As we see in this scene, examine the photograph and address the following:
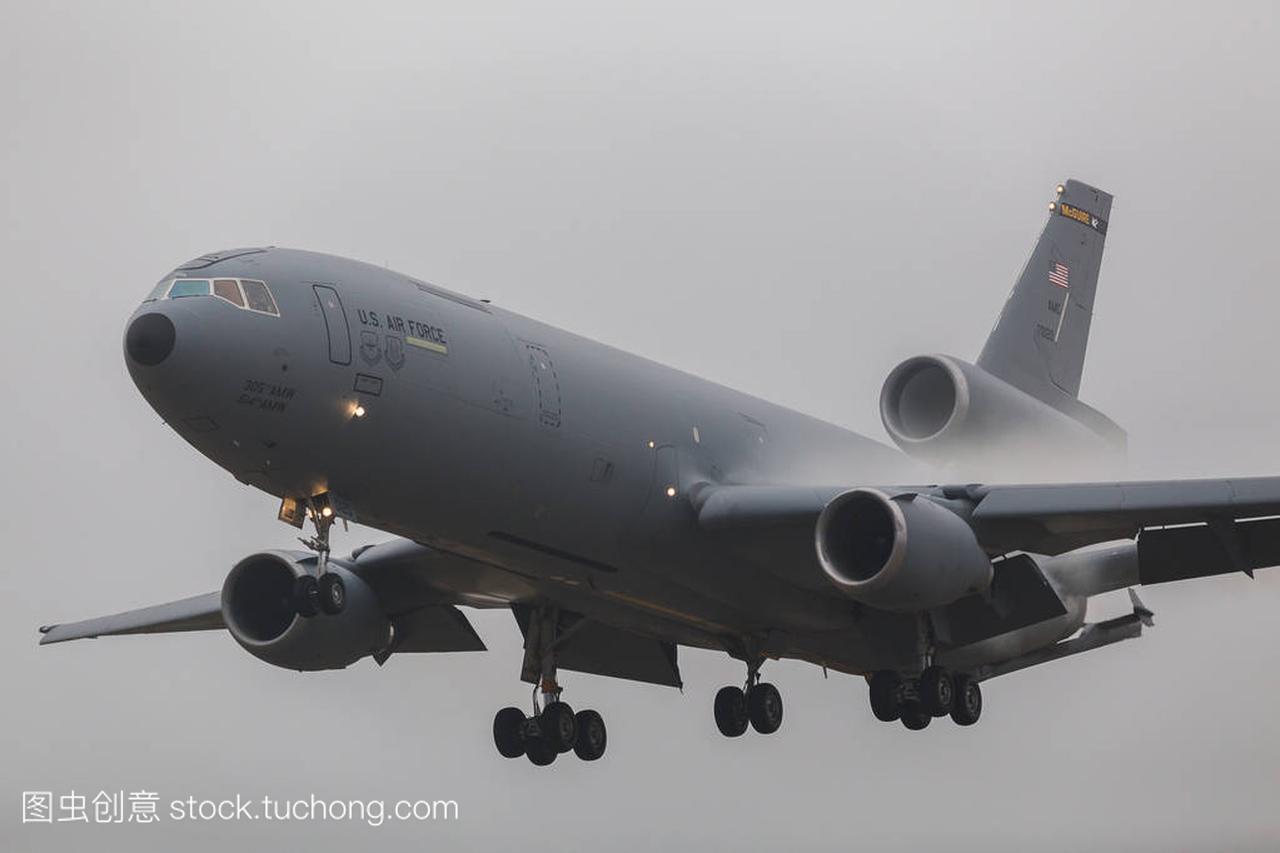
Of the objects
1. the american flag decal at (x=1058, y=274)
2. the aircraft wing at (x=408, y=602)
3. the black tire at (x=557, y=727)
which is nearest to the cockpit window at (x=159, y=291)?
the aircraft wing at (x=408, y=602)

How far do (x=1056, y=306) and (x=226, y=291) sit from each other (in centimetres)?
1712

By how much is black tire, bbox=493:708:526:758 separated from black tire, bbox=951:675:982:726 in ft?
20.0

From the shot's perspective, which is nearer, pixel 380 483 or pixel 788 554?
pixel 380 483

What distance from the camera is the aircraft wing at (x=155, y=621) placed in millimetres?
32812

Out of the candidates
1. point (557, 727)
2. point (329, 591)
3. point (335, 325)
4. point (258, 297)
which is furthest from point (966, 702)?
point (258, 297)

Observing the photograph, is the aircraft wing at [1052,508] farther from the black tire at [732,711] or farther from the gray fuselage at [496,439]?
the black tire at [732,711]

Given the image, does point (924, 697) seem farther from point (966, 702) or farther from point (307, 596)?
point (307, 596)

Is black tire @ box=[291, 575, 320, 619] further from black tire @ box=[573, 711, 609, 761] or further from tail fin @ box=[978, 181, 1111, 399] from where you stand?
tail fin @ box=[978, 181, 1111, 399]

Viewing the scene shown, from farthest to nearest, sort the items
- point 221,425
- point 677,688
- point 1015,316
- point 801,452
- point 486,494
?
point 1015,316
point 677,688
point 801,452
point 486,494
point 221,425

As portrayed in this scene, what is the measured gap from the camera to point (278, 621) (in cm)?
2995

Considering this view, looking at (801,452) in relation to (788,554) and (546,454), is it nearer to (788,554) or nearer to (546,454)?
(788,554)

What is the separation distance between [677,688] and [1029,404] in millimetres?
6820

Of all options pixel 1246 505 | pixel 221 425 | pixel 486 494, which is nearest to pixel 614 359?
pixel 486 494

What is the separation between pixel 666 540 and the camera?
1079 inches
